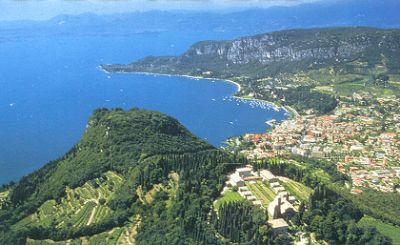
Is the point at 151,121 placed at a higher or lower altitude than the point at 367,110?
higher

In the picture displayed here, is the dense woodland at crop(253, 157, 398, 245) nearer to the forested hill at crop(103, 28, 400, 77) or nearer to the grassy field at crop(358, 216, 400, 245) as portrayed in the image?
the grassy field at crop(358, 216, 400, 245)

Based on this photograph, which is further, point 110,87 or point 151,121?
point 110,87

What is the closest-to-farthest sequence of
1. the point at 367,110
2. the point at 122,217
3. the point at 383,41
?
the point at 122,217
the point at 367,110
the point at 383,41

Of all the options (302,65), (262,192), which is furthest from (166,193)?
(302,65)

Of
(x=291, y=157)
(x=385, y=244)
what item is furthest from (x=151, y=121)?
(x=385, y=244)

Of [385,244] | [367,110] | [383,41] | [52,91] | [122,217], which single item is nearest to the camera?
[385,244]

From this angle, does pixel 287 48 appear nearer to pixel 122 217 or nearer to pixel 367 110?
pixel 367 110

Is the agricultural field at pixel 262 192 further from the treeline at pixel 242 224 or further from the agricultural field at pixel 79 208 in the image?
the agricultural field at pixel 79 208
